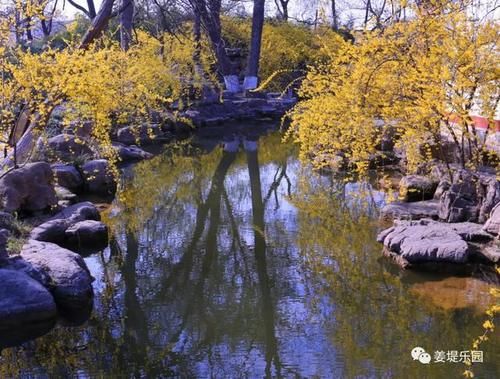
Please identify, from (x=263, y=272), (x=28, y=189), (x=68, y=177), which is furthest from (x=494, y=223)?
(x=68, y=177)

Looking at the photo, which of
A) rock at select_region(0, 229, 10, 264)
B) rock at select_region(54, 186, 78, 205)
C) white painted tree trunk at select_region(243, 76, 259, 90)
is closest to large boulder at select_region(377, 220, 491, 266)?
rock at select_region(0, 229, 10, 264)

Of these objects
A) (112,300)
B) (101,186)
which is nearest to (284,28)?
(101,186)

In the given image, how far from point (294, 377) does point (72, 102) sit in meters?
5.03

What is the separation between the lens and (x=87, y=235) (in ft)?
25.6

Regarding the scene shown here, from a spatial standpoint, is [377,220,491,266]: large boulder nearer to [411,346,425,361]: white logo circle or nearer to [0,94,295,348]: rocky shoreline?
[411,346,425,361]: white logo circle

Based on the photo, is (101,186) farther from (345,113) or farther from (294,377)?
(294,377)

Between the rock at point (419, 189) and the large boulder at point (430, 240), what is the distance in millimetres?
1609

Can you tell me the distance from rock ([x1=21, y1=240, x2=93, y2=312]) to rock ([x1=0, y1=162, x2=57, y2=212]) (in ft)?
6.18

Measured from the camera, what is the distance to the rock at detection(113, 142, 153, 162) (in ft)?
45.6

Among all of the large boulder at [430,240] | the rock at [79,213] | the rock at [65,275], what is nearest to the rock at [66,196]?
the rock at [79,213]

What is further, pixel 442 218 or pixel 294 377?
pixel 442 218

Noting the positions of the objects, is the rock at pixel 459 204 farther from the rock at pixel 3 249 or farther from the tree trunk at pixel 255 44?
the tree trunk at pixel 255 44

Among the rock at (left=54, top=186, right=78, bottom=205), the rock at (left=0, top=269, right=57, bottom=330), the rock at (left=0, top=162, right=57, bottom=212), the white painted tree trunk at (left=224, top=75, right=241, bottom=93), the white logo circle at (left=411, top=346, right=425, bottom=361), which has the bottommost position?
the white logo circle at (left=411, top=346, right=425, bottom=361)

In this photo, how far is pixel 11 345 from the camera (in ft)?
17.4
